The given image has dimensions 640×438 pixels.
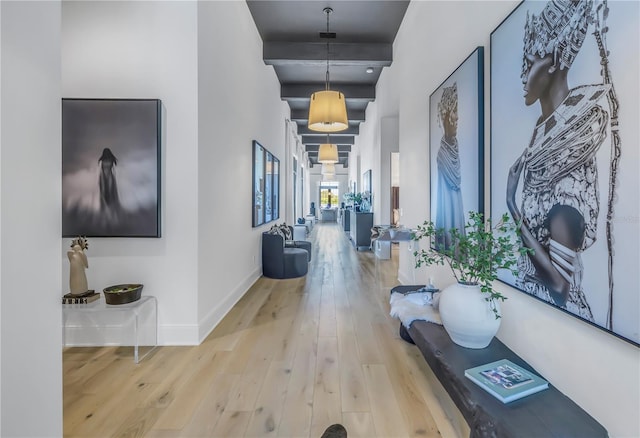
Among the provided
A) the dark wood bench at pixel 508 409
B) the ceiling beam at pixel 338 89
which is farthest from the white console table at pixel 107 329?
the ceiling beam at pixel 338 89

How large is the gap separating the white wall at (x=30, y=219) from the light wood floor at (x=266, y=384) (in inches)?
31.1

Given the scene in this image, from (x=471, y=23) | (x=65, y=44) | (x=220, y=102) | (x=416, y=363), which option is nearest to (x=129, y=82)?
(x=65, y=44)

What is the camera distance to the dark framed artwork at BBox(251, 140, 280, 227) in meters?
5.02

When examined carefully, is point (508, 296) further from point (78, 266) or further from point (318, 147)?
point (318, 147)

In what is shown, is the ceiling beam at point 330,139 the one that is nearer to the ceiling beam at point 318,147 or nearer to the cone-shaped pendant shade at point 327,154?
the ceiling beam at point 318,147

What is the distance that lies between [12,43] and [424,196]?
3572mm

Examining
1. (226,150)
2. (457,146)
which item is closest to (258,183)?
(226,150)

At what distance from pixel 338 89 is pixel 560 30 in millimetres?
6900

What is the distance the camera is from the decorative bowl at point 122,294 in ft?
8.57

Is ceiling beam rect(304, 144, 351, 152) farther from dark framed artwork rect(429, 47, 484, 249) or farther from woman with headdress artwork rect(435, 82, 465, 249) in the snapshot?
woman with headdress artwork rect(435, 82, 465, 249)

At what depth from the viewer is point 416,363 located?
256cm

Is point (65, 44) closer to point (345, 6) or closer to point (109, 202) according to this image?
point (109, 202)

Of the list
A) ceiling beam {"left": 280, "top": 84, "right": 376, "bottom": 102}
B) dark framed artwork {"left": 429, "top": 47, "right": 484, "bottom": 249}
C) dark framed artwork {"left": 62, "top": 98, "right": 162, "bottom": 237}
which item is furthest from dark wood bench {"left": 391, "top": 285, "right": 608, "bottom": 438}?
ceiling beam {"left": 280, "top": 84, "right": 376, "bottom": 102}

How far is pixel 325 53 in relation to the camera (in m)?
5.65
